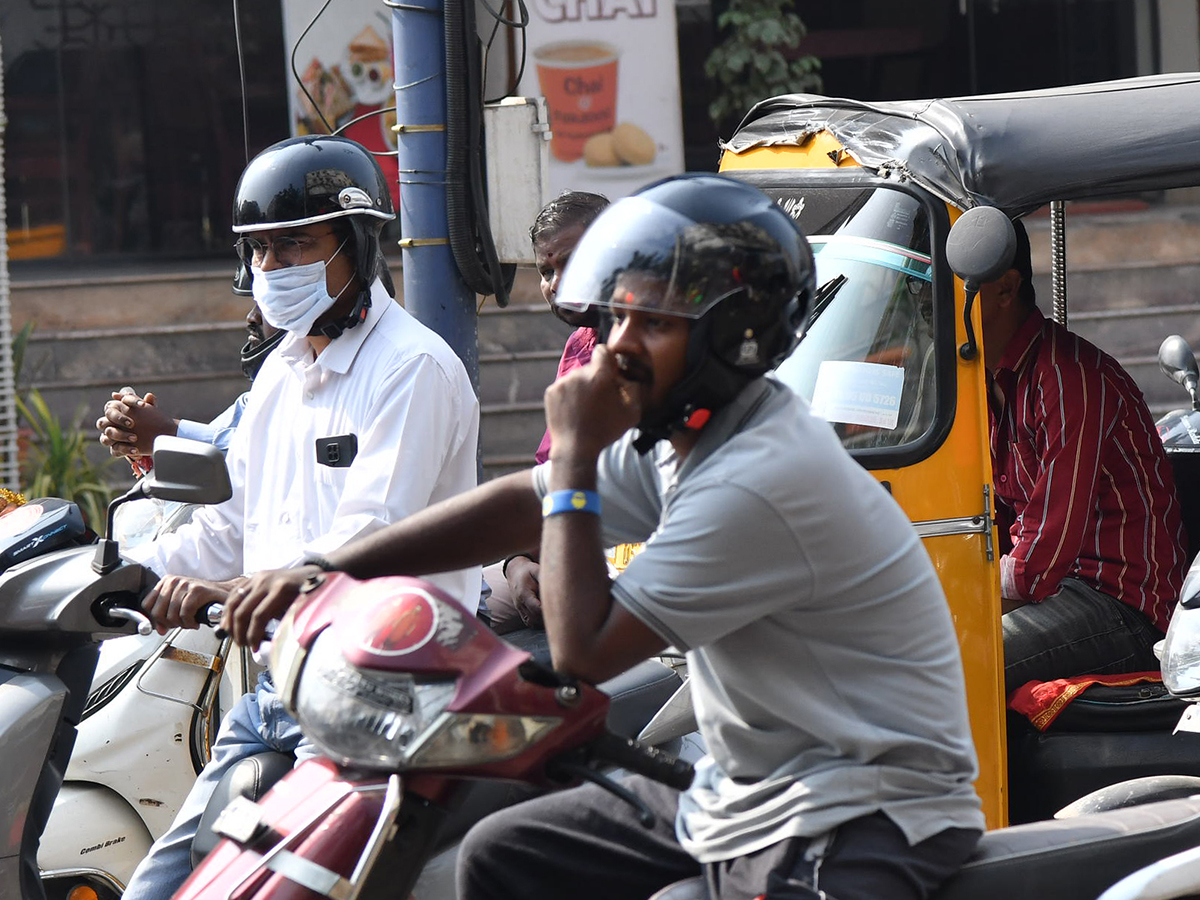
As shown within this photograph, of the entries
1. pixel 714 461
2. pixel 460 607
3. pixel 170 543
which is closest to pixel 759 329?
pixel 714 461

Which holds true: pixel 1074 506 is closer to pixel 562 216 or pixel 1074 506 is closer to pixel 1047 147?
pixel 1047 147

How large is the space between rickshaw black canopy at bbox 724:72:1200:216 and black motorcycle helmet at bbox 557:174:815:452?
153 cm

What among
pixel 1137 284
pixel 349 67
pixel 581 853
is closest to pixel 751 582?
pixel 581 853

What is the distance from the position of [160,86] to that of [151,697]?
723 cm

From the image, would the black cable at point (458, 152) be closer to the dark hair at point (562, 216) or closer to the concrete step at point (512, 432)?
the dark hair at point (562, 216)

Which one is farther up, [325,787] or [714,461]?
[714,461]

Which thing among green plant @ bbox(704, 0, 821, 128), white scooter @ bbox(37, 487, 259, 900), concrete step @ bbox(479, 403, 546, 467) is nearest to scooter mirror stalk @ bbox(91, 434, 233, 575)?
white scooter @ bbox(37, 487, 259, 900)

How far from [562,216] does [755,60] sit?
17.3ft

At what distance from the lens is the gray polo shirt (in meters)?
1.93

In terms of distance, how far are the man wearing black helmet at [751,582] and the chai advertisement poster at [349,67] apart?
7425 mm

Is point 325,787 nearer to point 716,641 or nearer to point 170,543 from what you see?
point 716,641

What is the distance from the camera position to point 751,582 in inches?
76.1

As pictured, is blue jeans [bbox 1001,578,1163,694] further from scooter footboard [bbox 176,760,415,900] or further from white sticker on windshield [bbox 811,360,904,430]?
scooter footboard [bbox 176,760,415,900]

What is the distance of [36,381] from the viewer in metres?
9.33
